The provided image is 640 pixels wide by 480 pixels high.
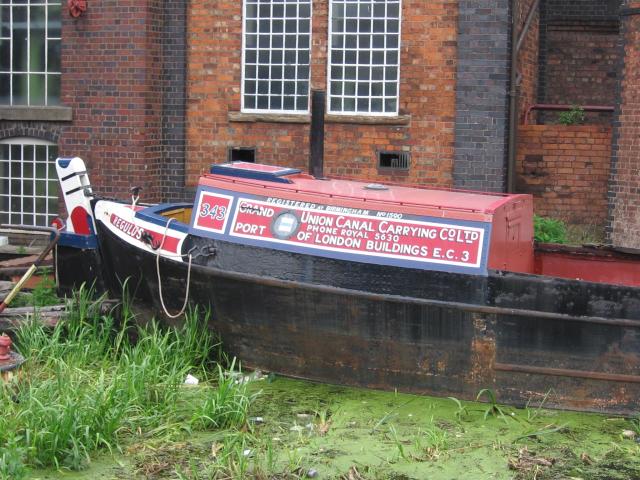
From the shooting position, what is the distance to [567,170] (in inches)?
589

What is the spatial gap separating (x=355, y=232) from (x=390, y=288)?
59cm

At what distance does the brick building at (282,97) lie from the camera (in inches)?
565

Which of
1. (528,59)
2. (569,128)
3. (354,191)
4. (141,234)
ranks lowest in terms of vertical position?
(141,234)

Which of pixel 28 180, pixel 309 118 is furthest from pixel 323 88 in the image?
pixel 28 180

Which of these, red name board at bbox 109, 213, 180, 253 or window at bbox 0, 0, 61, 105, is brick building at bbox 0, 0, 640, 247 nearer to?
window at bbox 0, 0, 61, 105

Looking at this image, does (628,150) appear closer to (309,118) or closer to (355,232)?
(309,118)

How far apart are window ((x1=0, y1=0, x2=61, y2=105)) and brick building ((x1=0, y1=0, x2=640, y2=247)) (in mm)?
19

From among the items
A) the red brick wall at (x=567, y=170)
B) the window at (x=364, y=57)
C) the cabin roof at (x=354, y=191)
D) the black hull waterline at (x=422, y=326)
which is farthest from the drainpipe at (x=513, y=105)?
the black hull waterline at (x=422, y=326)

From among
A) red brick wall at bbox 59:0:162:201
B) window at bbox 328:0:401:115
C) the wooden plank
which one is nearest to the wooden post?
the wooden plank

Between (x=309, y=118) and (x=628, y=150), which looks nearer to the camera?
(x=628, y=150)

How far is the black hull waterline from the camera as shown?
8820 mm

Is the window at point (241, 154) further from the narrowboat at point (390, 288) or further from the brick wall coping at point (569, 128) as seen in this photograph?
the narrowboat at point (390, 288)

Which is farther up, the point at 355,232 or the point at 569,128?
the point at 569,128

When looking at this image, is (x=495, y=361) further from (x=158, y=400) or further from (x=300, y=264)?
(x=158, y=400)
